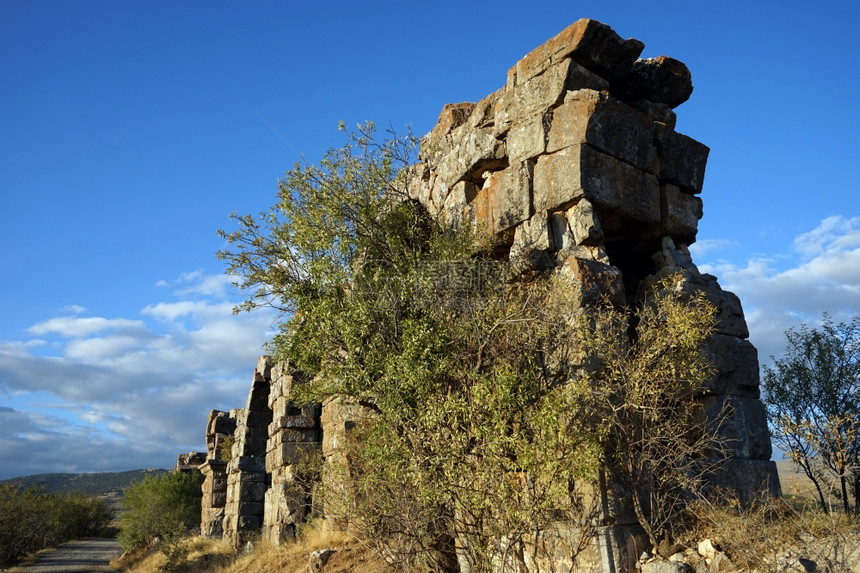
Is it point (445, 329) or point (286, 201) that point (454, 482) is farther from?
point (286, 201)

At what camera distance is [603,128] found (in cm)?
852

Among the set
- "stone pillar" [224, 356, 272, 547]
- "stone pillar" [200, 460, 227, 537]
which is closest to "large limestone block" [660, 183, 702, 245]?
"stone pillar" [224, 356, 272, 547]

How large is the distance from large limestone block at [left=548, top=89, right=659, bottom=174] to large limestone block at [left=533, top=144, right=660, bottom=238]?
0.36 ft

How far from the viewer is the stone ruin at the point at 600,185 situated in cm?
786

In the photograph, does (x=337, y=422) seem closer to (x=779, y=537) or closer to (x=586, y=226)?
(x=586, y=226)

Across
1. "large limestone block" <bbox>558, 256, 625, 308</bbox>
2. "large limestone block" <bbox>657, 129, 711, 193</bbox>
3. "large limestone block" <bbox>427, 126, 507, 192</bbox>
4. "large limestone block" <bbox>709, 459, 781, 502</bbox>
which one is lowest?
"large limestone block" <bbox>709, 459, 781, 502</bbox>

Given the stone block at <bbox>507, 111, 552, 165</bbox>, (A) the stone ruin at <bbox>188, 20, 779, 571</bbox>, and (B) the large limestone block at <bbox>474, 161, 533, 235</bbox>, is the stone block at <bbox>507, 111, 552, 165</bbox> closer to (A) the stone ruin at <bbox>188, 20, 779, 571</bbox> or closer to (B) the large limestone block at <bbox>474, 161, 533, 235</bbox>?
(A) the stone ruin at <bbox>188, 20, 779, 571</bbox>

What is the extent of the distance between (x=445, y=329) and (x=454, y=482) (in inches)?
65.7

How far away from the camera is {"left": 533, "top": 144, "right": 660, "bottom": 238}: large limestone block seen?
8273 mm

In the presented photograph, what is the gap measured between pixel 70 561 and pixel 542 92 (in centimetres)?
2107

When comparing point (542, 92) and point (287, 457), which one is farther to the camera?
point (287, 457)

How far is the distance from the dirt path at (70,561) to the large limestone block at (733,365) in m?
16.8

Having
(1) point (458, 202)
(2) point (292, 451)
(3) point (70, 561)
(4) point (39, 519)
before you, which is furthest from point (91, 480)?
(1) point (458, 202)

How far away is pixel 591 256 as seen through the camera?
8117 mm
